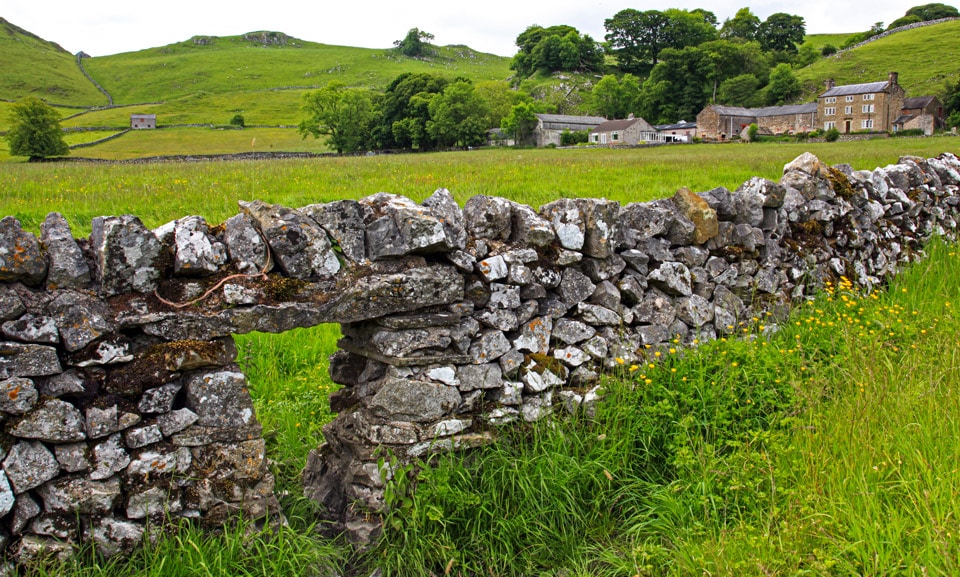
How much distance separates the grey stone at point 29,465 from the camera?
114 inches

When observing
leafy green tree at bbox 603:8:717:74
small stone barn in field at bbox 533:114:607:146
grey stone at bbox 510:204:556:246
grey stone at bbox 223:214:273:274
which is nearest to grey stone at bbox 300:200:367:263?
grey stone at bbox 223:214:273:274

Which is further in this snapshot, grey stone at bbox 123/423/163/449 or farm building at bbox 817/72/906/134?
farm building at bbox 817/72/906/134

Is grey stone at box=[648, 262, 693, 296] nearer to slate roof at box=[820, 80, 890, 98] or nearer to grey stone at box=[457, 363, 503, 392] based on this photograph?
grey stone at box=[457, 363, 503, 392]

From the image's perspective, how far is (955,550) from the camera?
9.23 ft

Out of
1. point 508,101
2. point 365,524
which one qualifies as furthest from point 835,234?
point 508,101

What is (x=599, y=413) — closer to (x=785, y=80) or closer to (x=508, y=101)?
(x=508, y=101)

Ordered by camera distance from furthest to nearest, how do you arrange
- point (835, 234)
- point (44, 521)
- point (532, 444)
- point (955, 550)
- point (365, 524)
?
point (835, 234)
point (532, 444)
point (365, 524)
point (44, 521)
point (955, 550)

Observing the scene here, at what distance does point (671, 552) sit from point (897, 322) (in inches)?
147

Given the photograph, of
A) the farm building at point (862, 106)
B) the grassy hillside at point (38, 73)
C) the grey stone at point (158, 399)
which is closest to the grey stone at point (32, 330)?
the grey stone at point (158, 399)

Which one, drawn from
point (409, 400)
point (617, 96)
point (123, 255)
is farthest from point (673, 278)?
point (617, 96)

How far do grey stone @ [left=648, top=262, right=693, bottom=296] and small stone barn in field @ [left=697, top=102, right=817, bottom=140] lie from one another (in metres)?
98.1

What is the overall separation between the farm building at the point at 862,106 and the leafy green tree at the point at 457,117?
53.9 meters

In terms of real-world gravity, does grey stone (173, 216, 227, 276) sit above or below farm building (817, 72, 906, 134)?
below

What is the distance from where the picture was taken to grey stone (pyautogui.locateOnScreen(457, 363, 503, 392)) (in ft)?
13.5
